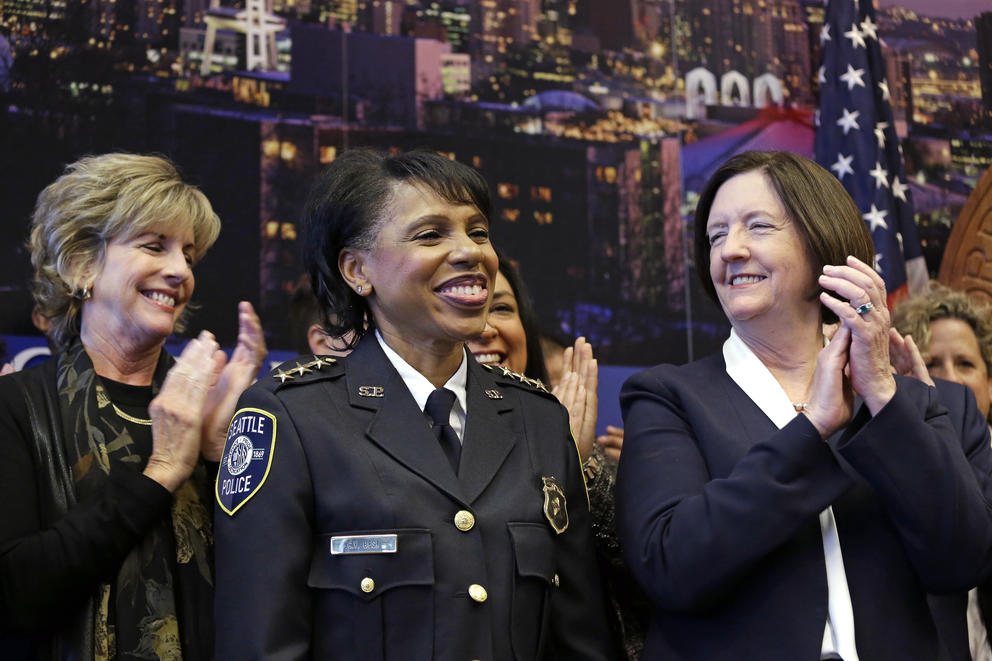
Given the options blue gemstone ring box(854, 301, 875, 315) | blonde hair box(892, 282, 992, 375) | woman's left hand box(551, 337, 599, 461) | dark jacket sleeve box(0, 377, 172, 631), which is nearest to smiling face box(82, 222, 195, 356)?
dark jacket sleeve box(0, 377, 172, 631)

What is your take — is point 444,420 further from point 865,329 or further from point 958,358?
point 958,358

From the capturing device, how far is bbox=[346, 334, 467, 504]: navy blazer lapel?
2.04 m

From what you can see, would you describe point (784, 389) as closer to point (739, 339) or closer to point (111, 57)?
point (739, 339)

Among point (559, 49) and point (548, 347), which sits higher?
point (559, 49)

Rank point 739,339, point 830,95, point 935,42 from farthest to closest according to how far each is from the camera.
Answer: point 935,42
point 830,95
point 739,339

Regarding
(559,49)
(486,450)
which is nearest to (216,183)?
(559,49)

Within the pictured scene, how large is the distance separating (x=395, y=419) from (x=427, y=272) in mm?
320

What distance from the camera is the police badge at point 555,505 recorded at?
2.12m

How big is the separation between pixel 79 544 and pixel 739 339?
4.73 feet

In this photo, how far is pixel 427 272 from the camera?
2.21m

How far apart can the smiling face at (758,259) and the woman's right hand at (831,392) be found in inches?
8.7

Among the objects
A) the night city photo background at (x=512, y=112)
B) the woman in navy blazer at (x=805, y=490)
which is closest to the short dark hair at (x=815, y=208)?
the woman in navy blazer at (x=805, y=490)

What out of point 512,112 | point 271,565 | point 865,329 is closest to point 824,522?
point 865,329

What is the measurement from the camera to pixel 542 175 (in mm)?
4910
